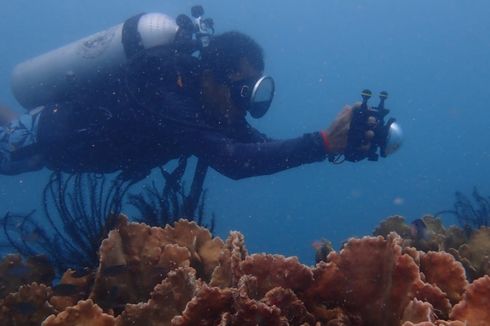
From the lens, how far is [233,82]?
5258mm

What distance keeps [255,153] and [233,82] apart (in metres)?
0.99

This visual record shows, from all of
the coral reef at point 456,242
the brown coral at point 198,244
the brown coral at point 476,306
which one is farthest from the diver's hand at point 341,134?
the brown coral at point 476,306

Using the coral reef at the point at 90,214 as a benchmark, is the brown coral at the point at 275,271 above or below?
below

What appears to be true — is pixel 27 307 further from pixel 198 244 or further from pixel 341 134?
pixel 341 134

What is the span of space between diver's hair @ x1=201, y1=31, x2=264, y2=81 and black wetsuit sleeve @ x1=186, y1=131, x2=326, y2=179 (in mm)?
A: 864

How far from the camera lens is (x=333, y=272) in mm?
2062

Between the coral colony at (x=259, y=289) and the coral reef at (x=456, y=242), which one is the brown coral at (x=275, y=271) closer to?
the coral colony at (x=259, y=289)

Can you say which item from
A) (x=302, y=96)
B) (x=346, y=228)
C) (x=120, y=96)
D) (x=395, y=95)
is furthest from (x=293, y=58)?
(x=120, y=96)

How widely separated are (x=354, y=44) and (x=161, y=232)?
354 ft

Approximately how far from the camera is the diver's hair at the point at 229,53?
5.38 meters

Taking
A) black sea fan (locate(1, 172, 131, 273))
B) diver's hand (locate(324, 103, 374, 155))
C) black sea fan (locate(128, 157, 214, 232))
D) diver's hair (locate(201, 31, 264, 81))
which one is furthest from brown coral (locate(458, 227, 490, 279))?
diver's hair (locate(201, 31, 264, 81))

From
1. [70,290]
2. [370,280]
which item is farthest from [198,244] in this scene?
[370,280]

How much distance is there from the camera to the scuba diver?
15.0 feet

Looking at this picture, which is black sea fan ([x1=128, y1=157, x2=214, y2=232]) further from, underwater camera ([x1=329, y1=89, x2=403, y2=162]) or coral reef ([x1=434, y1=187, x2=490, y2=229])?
coral reef ([x1=434, y1=187, x2=490, y2=229])
